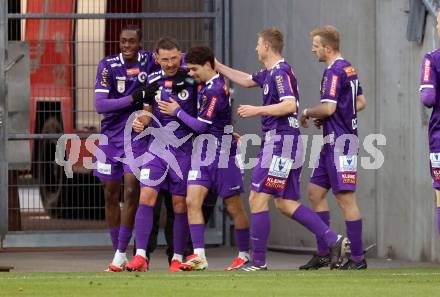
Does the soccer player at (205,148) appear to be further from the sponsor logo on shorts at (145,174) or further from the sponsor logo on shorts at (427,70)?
the sponsor logo on shorts at (427,70)

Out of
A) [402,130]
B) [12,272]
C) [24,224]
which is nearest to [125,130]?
[12,272]

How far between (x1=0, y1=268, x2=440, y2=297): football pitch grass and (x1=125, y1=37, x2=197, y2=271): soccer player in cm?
75

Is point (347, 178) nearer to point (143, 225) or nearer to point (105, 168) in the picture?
point (143, 225)

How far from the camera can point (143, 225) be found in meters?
13.9

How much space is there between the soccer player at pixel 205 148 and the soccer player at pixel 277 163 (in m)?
0.38

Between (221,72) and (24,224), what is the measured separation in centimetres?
485

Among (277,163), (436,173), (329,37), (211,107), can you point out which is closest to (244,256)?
(277,163)

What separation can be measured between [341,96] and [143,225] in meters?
2.06

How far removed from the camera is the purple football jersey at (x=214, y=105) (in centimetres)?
1376

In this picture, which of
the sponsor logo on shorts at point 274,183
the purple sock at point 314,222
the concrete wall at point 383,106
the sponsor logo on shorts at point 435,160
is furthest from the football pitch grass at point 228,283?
the concrete wall at point 383,106

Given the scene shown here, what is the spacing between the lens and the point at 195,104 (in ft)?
46.2

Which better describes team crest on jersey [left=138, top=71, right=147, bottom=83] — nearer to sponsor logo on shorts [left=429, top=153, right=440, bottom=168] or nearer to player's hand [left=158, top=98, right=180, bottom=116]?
player's hand [left=158, top=98, right=180, bottom=116]

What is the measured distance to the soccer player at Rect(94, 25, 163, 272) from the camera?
1439 cm

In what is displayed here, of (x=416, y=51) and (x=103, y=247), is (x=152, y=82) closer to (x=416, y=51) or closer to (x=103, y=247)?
(x=416, y=51)
